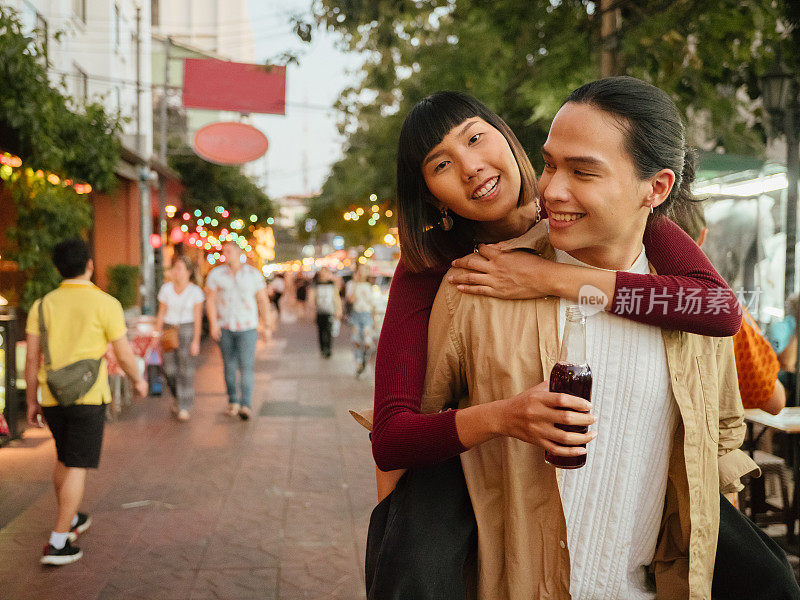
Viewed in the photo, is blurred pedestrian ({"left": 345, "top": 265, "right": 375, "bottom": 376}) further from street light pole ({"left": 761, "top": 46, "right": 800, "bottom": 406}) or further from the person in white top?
street light pole ({"left": 761, "top": 46, "right": 800, "bottom": 406})

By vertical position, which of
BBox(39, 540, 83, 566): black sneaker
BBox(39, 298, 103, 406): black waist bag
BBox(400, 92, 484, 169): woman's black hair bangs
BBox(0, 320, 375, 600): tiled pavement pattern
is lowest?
BBox(0, 320, 375, 600): tiled pavement pattern

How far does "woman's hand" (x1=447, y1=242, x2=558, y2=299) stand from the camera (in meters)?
1.60

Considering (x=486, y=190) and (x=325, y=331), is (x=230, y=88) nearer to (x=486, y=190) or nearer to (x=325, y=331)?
(x=325, y=331)

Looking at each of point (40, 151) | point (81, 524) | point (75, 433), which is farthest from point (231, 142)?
point (81, 524)

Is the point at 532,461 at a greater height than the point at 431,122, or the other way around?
the point at 431,122

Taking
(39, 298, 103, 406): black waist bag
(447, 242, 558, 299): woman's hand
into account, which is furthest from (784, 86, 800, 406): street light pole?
(39, 298, 103, 406): black waist bag

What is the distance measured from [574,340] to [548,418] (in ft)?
0.63

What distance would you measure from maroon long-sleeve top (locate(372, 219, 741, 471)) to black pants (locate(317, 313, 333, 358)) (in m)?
13.4

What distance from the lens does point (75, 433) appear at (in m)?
4.59

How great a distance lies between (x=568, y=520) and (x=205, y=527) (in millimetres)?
3968

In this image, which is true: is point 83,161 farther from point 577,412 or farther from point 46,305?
point 577,412

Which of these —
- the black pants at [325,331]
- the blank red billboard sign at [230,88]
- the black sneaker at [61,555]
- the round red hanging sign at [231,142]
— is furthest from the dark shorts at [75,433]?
the black pants at [325,331]

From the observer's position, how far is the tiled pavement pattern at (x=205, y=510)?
416 cm

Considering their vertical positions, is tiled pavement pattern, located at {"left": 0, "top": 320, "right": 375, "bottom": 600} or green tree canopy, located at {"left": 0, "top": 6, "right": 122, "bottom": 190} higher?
green tree canopy, located at {"left": 0, "top": 6, "right": 122, "bottom": 190}
